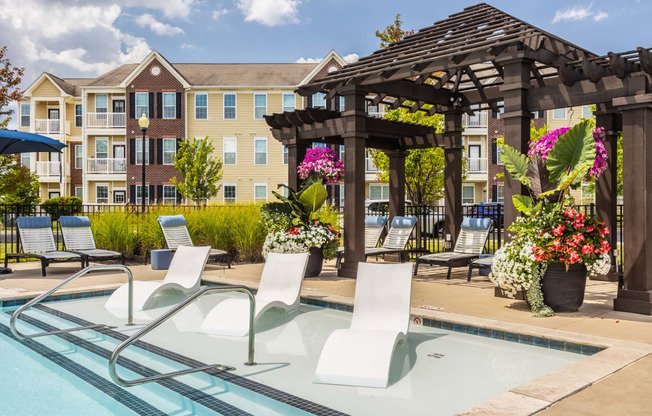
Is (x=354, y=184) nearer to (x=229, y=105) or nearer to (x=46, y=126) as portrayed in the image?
(x=229, y=105)

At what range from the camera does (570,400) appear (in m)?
3.82

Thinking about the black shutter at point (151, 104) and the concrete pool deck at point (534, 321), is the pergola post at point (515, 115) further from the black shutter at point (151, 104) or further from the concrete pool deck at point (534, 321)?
the black shutter at point (151, 104)

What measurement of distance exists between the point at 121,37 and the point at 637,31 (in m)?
41.0

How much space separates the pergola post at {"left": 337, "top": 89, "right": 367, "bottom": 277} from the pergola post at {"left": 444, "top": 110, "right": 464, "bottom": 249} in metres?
Result: 2.63

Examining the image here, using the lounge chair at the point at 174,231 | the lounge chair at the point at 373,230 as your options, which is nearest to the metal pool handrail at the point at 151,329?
the lounge chair at the point at 174,231

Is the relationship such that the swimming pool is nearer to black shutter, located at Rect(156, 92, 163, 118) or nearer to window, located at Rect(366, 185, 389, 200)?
black shutter, located at Rect(156, 92, 163, 118)

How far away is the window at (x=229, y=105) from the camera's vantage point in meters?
34.9

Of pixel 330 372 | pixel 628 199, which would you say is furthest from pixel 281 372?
pixel 628 199

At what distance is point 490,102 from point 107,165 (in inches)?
1178

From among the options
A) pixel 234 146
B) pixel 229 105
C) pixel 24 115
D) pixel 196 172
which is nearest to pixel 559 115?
pixel 234 146

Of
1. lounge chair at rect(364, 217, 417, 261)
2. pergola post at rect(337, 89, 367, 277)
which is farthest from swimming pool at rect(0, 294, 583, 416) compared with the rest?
lounge chair at rect(364, 217, 417, 261)

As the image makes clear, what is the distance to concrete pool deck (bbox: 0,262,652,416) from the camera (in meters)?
3.77

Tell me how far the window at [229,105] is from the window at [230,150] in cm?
134

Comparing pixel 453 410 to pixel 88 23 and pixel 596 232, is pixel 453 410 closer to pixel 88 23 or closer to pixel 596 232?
pixel 596 232
